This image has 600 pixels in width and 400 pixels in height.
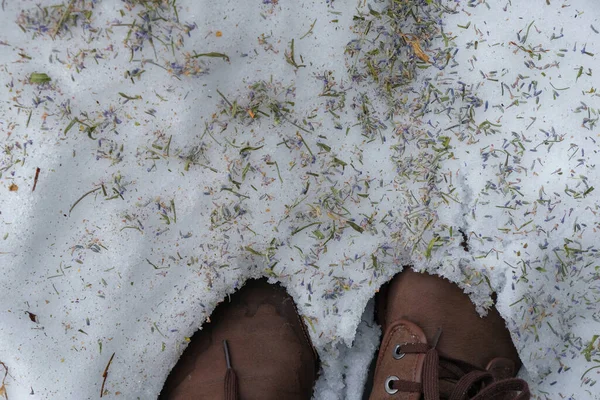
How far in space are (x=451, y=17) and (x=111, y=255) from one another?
1.44 m

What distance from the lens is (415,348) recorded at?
161 centimetres

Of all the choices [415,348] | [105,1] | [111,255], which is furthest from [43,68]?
[415,348]

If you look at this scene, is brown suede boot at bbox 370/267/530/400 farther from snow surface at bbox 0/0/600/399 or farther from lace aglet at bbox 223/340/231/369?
lace aglet at bbox 223/340/231/369

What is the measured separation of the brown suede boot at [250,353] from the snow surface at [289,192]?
79 mm

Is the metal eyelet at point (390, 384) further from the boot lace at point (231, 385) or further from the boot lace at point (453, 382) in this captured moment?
the boot lace at point (231, 385)

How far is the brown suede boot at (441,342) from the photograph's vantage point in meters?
1.61

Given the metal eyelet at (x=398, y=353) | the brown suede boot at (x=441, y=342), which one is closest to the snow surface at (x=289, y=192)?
the brown suede boot at (x=441, y=342)

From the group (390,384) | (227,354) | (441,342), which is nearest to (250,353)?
(227,354)

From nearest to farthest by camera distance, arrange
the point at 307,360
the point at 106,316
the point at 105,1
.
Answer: the point at 105,1 < the point at 106,316 < the point at 307,360

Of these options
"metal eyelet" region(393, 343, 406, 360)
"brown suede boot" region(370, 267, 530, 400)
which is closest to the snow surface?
"brown suede boot" region(370, 267, 530, 400)

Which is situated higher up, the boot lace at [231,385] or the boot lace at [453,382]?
the boot lace at [453,382]

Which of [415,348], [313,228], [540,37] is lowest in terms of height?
[415,348]

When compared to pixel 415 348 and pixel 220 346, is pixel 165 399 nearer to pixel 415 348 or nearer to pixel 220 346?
pixel 220 346

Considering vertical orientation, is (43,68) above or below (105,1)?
below
